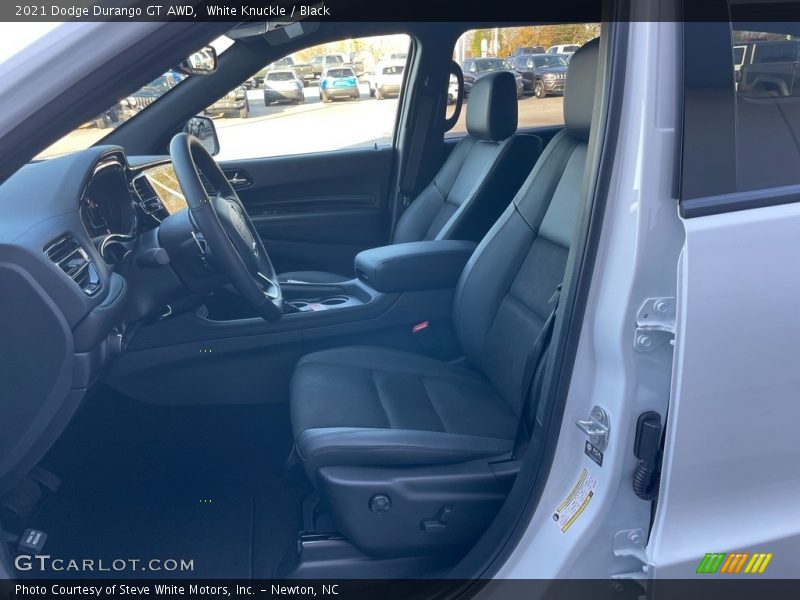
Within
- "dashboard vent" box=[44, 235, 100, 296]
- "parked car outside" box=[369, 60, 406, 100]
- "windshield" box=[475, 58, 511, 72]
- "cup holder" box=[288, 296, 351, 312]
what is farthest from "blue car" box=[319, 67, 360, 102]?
"dashboard vent" box=[44, 235, 100, 296]

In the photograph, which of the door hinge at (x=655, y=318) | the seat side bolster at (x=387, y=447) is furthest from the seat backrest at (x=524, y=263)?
the door hinge at (x=655, y=318)

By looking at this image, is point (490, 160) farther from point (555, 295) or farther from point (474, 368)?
point (555, 295)

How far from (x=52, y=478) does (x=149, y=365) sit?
0.48 meters

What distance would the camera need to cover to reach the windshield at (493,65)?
283cm

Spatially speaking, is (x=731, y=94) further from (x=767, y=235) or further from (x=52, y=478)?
(x=52, y=478)

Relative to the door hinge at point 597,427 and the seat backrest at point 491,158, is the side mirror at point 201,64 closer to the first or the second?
the seat backrest at point 491,158

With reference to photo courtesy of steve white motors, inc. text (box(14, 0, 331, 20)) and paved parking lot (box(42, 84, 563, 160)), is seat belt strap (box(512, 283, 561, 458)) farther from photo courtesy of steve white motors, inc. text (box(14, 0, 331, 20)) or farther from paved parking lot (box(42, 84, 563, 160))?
paved parking lot (box(42, 84, 563, 160))

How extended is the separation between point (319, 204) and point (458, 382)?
1.71 m

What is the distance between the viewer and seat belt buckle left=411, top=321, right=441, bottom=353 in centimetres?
258

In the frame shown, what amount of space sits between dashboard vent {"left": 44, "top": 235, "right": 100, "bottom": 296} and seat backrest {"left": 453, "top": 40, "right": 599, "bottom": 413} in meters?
1.01

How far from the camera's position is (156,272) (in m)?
2.03

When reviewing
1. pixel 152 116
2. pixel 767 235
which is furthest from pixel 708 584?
pixel 152 116

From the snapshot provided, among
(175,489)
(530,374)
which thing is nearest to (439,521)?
(530,374)

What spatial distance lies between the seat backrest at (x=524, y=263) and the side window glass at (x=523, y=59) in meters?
0.65
